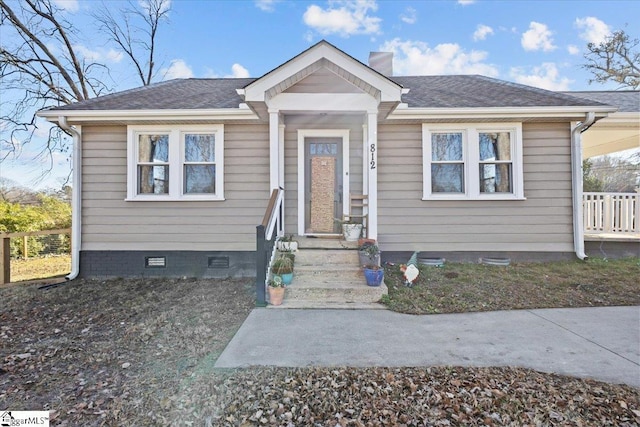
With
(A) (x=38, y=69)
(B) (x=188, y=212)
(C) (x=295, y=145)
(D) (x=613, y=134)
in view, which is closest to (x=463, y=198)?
(C) (x=295, y=145)

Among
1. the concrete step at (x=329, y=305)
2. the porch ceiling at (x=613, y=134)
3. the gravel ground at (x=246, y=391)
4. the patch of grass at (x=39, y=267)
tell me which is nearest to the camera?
the gravel ground at (x=246, y=391)

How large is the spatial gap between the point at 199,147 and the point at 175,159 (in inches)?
20.1

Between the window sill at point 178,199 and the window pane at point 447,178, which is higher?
the window pane at point 447,178

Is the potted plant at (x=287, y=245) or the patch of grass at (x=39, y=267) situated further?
the patch of grass at (x=39, y=267)

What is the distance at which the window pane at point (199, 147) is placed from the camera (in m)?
6.06

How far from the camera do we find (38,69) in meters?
10.9

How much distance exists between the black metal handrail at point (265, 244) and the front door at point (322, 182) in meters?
1.20

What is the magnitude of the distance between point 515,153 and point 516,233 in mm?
1572

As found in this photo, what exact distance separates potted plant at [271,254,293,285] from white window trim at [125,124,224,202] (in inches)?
85.9

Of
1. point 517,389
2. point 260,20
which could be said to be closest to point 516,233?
point 517,389

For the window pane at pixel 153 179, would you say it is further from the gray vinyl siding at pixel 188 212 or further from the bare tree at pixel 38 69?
the bare tree at pixel 38 69

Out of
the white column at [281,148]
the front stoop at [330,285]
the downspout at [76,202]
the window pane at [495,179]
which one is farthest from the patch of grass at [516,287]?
the downspout at [76,202]

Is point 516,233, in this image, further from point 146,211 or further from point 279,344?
point 146,211

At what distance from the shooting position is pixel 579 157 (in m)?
5.83
